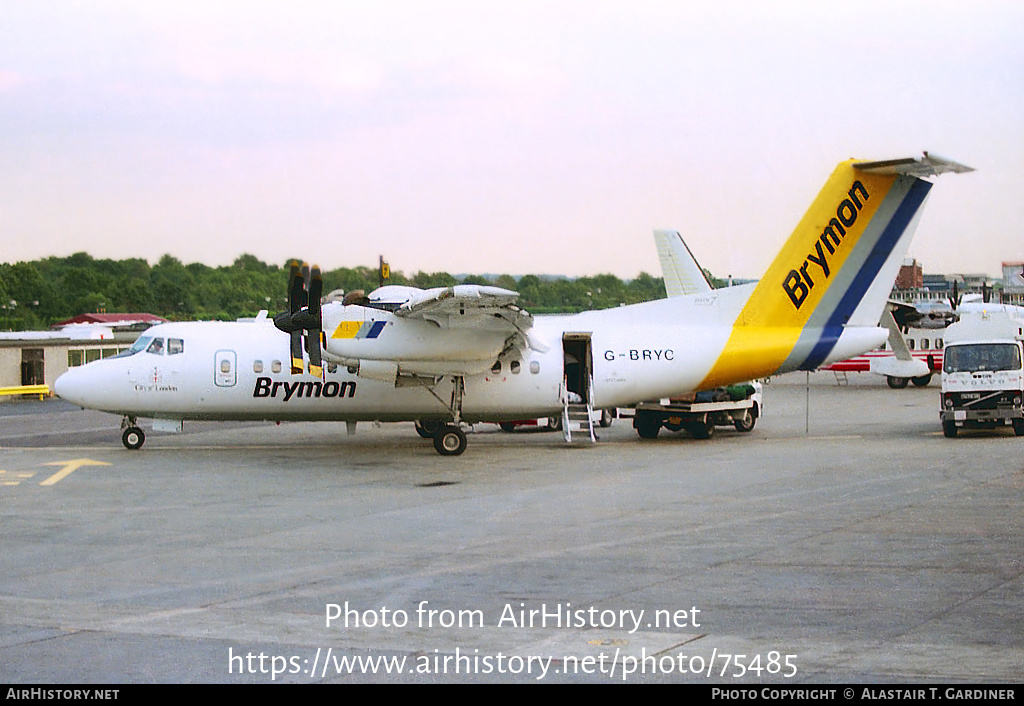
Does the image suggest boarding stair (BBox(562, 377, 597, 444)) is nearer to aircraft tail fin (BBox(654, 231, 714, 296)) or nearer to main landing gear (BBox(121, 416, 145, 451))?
main landing gear (BBox(121, 416, 145, 451))

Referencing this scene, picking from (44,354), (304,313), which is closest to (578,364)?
(304,313)

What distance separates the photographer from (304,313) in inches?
868

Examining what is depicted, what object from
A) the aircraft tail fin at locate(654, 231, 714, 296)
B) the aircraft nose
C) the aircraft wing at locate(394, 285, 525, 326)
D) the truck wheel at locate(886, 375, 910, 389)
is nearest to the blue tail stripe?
the aircraft wing at locate(394, 285, 525, 326)

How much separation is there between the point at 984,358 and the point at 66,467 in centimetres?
2109

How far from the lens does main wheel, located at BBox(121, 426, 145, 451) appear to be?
25.5 metres

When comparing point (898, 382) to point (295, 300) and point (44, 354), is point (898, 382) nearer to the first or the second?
point (295, 300)

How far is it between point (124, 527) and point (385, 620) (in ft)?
22.8

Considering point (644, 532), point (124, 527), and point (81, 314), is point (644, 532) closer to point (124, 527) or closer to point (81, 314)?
point (124, 527)

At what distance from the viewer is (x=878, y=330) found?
25750mm

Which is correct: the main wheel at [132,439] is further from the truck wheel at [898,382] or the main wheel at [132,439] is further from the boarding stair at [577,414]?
the truck wheel at [898,382]

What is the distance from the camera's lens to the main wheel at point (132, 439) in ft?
83.8

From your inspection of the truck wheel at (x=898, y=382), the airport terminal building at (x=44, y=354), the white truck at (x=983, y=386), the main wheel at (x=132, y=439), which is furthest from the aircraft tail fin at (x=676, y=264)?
the main wheel at (x=132, y=439)

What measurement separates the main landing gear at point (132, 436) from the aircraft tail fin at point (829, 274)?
13.5m

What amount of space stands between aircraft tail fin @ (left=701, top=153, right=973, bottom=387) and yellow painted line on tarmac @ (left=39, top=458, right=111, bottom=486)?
1390cm
